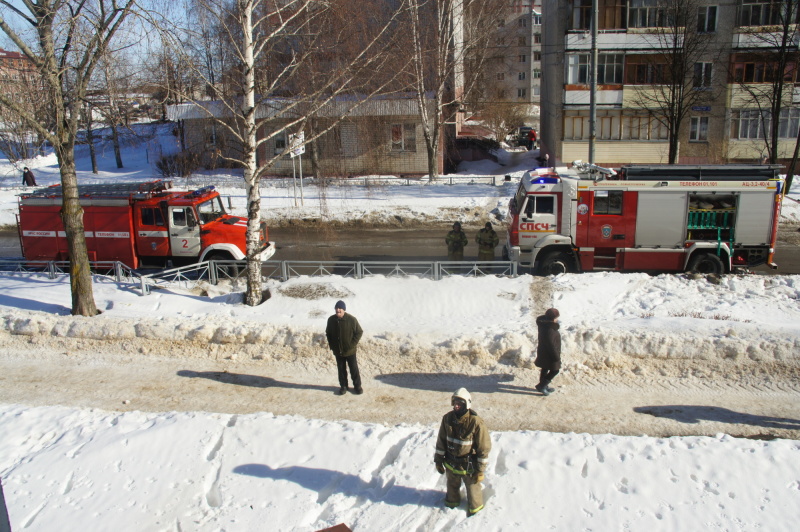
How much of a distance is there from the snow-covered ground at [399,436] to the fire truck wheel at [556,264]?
6.33 feet

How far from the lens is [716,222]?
1454cm

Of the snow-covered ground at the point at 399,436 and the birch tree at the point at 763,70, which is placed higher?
the birch tree at the point at 763,70

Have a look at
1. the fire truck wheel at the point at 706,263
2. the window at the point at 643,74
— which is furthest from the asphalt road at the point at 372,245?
the window at the point at 643,74

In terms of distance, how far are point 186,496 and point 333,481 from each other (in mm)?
1609

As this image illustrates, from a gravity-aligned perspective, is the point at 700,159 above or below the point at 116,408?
above

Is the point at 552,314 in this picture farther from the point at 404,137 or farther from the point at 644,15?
the point at 644,15

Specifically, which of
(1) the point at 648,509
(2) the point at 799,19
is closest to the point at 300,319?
(1) the point at 648,509

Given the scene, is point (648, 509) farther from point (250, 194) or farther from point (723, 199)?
point (723, 199)

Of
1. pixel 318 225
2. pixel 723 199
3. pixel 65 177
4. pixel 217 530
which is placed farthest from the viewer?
pixel 318 225

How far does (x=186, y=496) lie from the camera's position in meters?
6.66

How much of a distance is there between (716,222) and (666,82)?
1903 cm

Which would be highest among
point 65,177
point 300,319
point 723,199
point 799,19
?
point 799,19

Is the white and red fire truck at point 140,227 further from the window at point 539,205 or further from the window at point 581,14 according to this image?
the window at point 581,14

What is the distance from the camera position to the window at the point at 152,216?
51.7 feet
